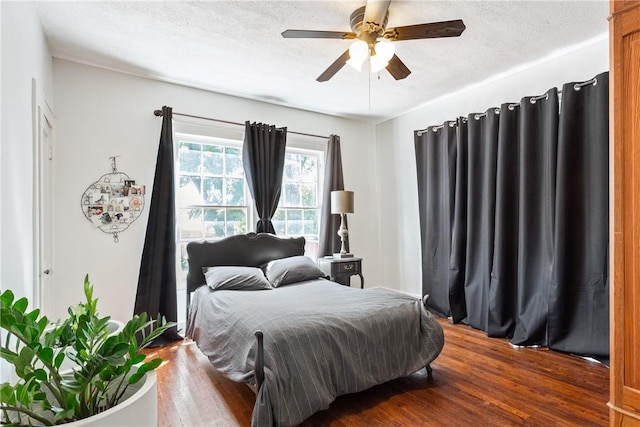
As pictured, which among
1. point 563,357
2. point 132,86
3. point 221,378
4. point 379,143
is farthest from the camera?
point 379,143

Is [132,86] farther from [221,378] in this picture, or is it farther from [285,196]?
[221,378]

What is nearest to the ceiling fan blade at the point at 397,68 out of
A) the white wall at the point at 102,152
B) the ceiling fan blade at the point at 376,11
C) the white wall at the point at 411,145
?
the ceiling fan blade at the point at 376,11

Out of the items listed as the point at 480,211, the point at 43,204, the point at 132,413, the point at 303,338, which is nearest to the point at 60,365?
the point at 132,413

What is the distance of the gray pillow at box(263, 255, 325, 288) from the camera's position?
342 cm

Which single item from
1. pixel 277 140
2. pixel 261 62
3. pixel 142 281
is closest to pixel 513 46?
pixel 261 62

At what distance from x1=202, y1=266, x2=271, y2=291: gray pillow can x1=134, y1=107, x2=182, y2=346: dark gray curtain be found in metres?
Answer: 0.45

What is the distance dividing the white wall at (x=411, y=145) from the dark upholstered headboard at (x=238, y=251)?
1562 mm

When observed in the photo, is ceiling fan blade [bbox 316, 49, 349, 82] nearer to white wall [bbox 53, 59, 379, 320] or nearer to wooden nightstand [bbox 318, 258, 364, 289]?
white wall [bbox 53, 59, 379, 320]

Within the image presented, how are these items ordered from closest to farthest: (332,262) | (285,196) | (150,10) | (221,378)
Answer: (150,10) < (221,378) < (332,262) < (285,196)

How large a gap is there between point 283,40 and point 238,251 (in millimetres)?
2153

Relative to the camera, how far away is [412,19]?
101 inches

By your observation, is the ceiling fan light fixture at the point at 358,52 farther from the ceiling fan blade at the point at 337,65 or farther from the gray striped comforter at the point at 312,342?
the gray striped comforter at the point at 312,342

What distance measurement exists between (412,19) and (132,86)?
274cm

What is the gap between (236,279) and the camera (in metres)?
3.15
